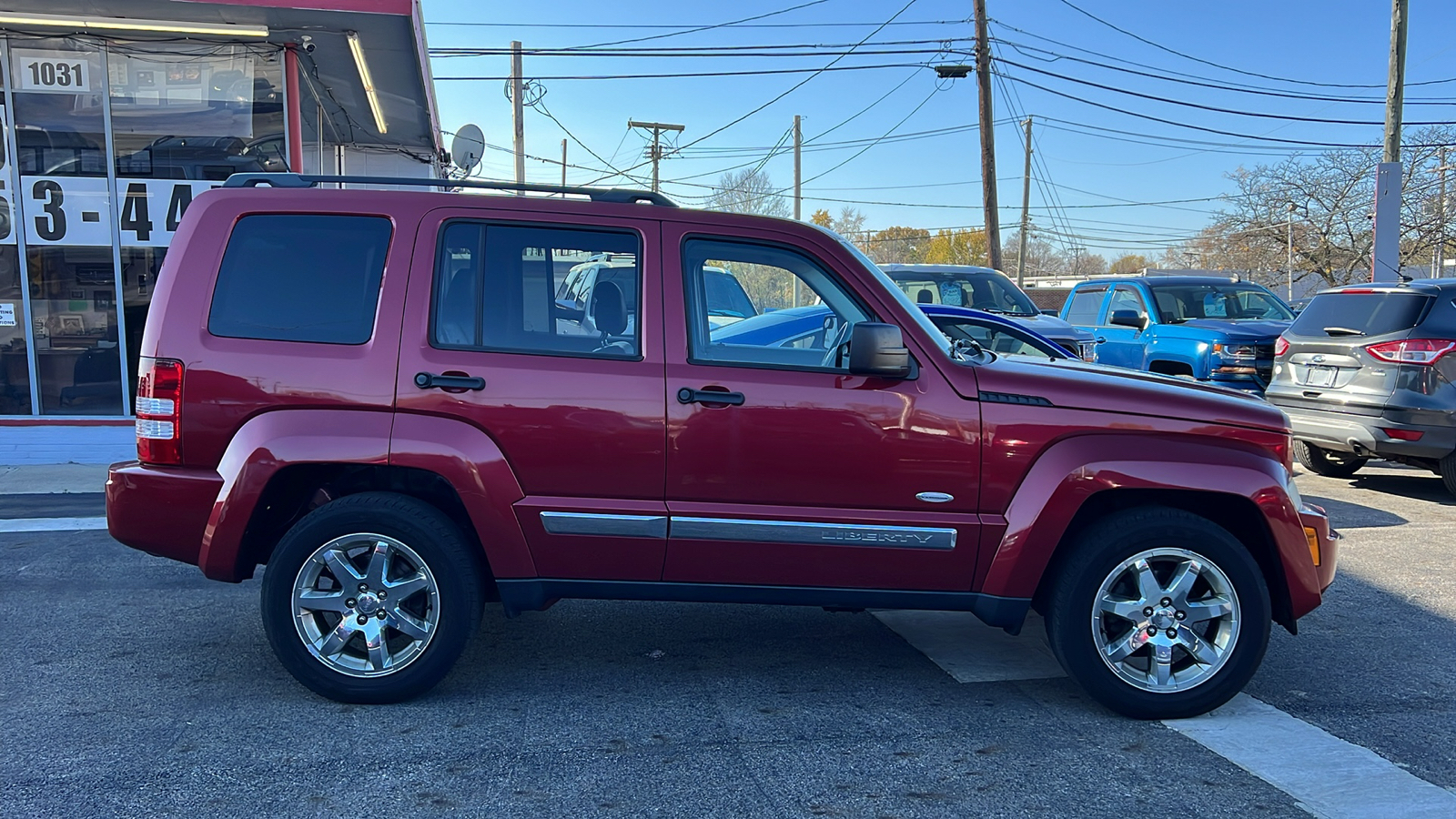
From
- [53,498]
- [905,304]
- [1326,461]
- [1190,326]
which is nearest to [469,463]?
[905,304]

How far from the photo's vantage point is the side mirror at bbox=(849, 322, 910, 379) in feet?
12.5

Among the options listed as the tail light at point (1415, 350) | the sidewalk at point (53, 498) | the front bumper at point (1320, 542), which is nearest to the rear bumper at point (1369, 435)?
→ the tail light at point (1415, 350)

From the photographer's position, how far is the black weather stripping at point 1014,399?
394cm

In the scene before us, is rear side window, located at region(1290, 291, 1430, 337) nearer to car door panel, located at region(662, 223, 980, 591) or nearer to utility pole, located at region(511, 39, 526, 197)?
car door panel, located at region(662, 223, 980, 591)

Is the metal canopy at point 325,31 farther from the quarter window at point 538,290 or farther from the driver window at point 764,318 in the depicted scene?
the driver window at point 764,318

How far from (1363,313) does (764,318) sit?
6669 mm

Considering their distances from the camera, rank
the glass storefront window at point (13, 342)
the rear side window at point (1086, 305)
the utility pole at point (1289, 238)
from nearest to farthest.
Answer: the glass storefront window at point (13, 342), the rear side window at point (1086, 305), the utility pole at point (1289, 238)

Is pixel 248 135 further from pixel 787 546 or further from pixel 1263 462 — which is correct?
pixel 1263 462

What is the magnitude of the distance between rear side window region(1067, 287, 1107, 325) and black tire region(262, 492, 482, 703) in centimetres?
1138

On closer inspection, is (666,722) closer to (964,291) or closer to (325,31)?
(325,31)

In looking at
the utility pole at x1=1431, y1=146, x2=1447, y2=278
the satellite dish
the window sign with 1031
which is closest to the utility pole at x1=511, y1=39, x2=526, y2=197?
the satellite dish

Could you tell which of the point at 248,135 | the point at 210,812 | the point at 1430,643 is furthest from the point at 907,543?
the point at 248,135

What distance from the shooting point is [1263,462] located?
401 centimetres

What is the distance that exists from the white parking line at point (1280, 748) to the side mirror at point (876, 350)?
1500 millimetres
